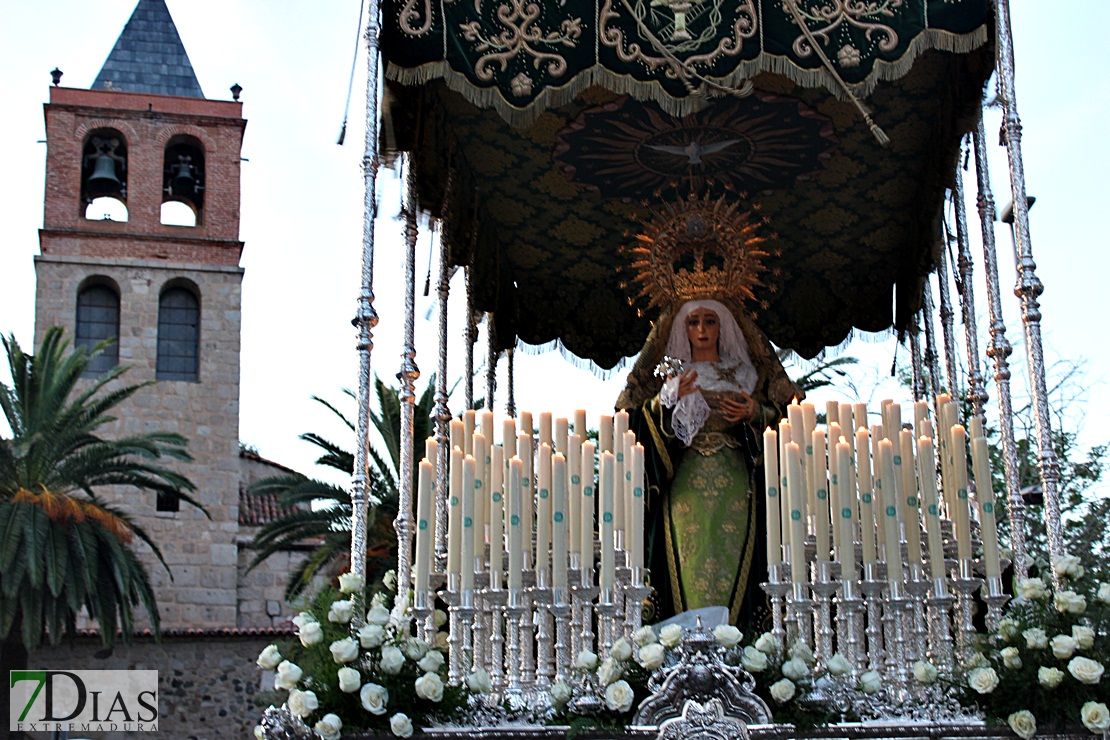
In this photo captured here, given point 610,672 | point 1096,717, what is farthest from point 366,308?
point 1096,717

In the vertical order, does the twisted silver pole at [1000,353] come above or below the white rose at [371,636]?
above

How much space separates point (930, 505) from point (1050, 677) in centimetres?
93

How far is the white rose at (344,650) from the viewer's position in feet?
19.9

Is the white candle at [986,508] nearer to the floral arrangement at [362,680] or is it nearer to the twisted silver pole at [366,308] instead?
the floral arrangement at [362,680]

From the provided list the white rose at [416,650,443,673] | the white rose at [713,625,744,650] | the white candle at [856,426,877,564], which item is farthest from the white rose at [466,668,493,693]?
the white candle at [856,426,877,564]

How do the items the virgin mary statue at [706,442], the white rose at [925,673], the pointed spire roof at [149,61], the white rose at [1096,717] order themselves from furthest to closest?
the pointed spire roof at [149,61], the virgin mary statue at [706,442], the white rose at [925,673], the white rose at [1096,717]

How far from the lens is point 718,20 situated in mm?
7574

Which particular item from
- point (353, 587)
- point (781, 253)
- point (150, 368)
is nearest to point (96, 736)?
point (150, 368)

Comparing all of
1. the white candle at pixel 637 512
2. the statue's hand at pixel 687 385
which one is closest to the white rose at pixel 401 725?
the white candle at pixel 637 512

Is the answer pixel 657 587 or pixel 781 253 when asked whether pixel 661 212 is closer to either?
pixel 781 253

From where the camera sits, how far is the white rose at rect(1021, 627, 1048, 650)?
584 cm

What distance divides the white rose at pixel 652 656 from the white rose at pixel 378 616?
1157mm

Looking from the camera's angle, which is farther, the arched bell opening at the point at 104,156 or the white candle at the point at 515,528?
the arched bell opening at the point at 104,156

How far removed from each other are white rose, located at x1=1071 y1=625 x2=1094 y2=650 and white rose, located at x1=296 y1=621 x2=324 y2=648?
3.09 m
